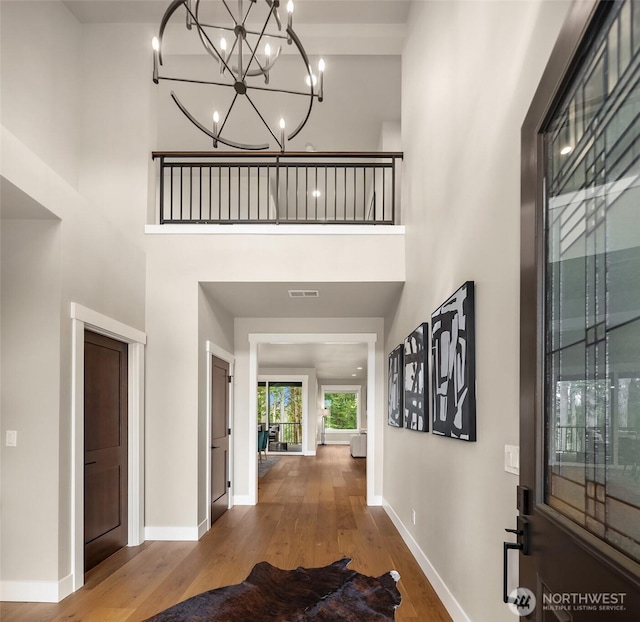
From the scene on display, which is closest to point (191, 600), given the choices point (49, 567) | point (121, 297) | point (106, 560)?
point (49, 567)

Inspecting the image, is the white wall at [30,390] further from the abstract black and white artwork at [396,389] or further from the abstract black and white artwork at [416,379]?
the abstract black and white artwork at [396,389]

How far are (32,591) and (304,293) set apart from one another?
12.2ft

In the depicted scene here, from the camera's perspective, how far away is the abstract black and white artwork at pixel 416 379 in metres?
4.47


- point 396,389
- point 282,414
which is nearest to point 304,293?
point 396,389

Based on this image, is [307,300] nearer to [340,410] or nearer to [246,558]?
[246,558]

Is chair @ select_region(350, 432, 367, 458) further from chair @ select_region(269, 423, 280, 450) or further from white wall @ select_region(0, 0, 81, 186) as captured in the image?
white wall @ select_region(0, 0, 81, 186)

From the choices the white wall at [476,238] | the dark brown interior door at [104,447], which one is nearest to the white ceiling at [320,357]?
the dark brown interior door at [104,447]

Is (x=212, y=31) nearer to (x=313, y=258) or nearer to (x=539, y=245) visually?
(x=313, y=258)

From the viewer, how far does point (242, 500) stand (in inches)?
303

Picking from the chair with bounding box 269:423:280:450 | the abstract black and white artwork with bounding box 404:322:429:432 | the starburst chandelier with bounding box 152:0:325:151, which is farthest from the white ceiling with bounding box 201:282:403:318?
the chair with bounding box 269:423:280:450

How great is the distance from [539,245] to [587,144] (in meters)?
0.34

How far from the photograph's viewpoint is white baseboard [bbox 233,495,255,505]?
302 inches

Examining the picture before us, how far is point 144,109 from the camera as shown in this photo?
5.96 m

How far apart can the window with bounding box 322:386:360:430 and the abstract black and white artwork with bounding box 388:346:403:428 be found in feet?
49.3
